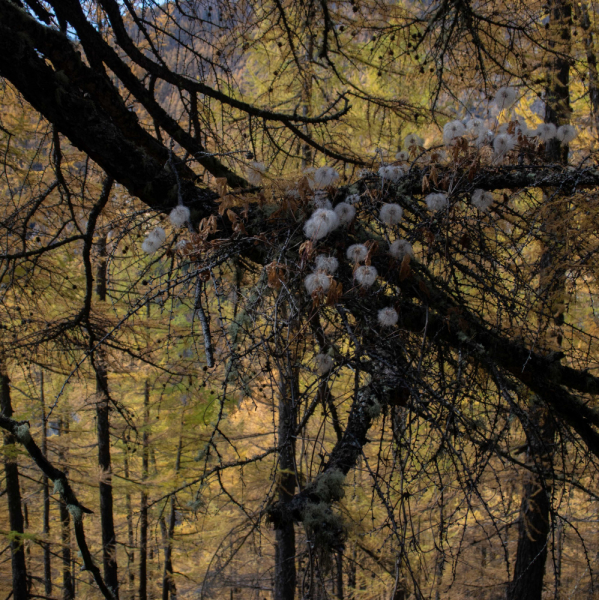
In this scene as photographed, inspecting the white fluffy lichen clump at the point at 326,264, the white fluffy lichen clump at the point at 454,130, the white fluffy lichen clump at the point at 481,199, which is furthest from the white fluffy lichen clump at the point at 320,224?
the white fluffy lichen clump at the point at 454,130

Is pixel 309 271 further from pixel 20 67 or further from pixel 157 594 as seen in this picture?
pixel 157 594

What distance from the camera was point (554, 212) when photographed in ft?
7.26

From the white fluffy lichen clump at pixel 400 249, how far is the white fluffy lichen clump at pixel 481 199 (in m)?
0.38

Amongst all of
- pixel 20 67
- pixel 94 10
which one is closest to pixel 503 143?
pixel 20 67

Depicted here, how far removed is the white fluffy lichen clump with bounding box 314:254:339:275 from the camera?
1.80 metres

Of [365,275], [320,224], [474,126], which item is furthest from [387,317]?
[474,126]

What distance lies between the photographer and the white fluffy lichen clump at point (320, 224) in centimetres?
183

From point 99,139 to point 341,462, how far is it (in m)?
1.96

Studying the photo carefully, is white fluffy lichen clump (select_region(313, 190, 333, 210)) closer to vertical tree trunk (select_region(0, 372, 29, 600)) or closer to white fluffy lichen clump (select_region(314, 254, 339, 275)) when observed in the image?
white fluffy lichen clump (select_region(314, 254, 339, 275))

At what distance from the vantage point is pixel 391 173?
2107 millimetres

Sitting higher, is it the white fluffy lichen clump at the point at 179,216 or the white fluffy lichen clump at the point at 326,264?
the white fluffy lichen clump at the point at 179,216

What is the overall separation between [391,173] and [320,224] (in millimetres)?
507

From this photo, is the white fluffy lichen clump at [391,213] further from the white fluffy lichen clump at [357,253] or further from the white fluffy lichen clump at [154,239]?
the white fluffy lichen clump at [154,239]

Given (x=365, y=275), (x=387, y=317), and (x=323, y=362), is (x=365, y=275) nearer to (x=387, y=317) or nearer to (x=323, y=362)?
(x=387, y=317)
